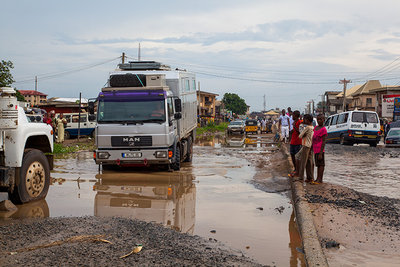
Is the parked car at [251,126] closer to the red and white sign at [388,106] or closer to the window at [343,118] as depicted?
the red and white sign at [388,106]

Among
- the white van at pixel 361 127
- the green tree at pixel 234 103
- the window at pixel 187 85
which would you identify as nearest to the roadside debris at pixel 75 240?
the window at pixel 187 85

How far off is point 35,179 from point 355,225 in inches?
218

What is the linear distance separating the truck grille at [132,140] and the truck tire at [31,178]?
3.26 metres

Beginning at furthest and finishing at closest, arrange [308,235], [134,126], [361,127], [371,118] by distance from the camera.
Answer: [371,118] < [361,127] < [134,126] < [308,235]

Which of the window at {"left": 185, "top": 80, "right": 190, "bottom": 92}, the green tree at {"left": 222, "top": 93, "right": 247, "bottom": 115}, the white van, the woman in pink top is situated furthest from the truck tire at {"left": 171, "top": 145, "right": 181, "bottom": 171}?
the green tree at {"left": 222, "top": 93, "right": 247, "bottom": 115}

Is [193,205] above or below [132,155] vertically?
below

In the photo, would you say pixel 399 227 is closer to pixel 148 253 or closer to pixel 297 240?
pixel 297 240

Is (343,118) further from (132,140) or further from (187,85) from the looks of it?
(132,140)

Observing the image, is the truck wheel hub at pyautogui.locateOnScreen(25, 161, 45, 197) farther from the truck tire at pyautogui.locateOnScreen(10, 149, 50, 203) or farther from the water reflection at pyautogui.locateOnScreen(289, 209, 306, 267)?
the water reflection at pyautogui.locateOnScreen(289, 209, 306, 267)

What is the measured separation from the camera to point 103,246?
15.9 ft

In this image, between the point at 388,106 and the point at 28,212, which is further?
the point at 388,106

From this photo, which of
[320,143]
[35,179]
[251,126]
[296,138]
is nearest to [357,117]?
[296,138]

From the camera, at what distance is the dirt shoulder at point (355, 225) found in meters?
5.17

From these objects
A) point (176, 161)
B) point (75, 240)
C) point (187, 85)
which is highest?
point (187, 85)
